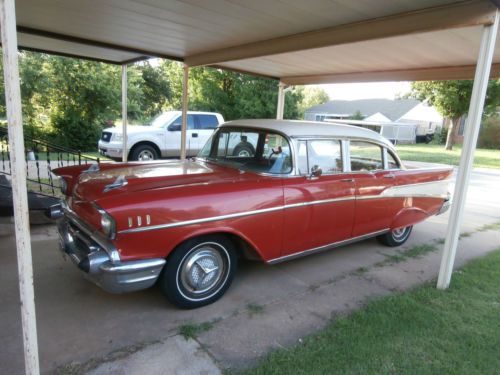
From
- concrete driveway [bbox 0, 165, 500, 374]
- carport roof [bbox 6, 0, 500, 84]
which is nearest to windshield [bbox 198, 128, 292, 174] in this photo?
concrete driveway [bbox 0, 165, 500, 374]

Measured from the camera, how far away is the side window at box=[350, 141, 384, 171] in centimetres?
446

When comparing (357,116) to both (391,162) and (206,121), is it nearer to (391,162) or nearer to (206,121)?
(206,121)

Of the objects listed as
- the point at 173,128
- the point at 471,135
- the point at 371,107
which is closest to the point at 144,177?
the point at 471,135

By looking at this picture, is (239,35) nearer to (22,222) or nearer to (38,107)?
(22,222)

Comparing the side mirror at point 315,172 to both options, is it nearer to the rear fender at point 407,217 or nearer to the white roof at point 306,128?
Answer: the white roof at point 306,128

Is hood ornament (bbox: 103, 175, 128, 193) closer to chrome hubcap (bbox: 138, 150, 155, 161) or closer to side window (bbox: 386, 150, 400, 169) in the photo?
side window (bbox: 386, 150, 400, 169)

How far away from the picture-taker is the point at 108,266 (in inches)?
108

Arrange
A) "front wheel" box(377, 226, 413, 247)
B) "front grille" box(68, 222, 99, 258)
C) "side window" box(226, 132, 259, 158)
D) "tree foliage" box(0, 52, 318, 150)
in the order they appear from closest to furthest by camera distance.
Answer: "front grille" box(68, 222, 99, 258), "side window" box(226, 132, 259, 158), "front wheel" box(377, 226, 413, 247), "tree foliage" box(0, 52, 318, 150)

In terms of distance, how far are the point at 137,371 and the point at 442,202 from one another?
5062 millimetres

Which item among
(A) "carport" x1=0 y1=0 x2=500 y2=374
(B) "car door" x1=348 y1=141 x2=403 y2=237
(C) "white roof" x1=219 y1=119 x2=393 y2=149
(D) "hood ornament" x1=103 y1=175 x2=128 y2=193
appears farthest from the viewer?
(B) "car door" x1=348 y1=141 x2=403 y2=237

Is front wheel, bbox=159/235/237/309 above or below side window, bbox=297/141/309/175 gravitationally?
below

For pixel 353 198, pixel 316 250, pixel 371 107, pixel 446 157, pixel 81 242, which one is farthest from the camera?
pixel 371 107

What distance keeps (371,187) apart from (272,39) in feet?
8.79

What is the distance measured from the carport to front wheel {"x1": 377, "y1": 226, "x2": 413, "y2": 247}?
133cm
